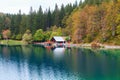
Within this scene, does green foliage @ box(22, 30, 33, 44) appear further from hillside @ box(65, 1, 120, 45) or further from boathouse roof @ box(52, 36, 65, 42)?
hillside @ box(65, 1, 120, 45)

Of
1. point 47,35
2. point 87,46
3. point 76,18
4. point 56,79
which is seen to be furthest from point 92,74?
point 47,35

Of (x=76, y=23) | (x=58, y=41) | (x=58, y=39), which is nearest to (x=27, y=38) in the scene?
(x=58, y=41)

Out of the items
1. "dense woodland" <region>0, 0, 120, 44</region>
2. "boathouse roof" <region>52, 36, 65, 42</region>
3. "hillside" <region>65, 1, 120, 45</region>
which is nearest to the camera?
"hillside" <region>65, 1, 120, 45</region>

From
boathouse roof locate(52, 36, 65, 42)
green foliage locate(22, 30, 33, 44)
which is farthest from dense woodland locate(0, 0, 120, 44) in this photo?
boathouse roof locate(52, 36, 65, 42)

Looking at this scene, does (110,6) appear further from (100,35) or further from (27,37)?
(27,37)

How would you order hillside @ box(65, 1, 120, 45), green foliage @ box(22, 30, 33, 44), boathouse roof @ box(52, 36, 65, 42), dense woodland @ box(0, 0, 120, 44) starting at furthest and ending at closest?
green foliage @ box(22, 30, 33, 44) < boathouse roof @ box(52, 36, 65, 42) < dense woodland @ box(0, 0, 120, 44) < hillside @ box(65, 1, 120, 45)

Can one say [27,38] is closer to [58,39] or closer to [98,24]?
[58,39]

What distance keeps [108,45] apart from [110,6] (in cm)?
1654

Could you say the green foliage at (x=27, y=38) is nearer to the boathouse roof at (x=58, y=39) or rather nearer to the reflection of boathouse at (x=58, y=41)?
the reflection of boathouse at (x=58, y=41)

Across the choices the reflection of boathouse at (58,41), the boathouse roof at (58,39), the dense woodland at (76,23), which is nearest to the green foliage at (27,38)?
the dense woodland at (76,23)

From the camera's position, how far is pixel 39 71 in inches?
2135

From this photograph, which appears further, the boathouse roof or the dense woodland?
the boathouse roof

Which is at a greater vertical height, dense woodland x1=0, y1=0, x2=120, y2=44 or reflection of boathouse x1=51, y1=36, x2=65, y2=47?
dense woodland x1=0, y1=0, x2=120, y2=44

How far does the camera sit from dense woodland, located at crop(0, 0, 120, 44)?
353 feet
